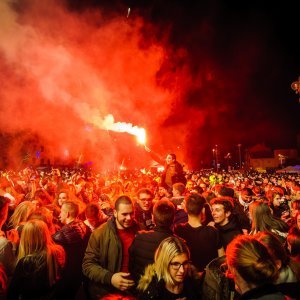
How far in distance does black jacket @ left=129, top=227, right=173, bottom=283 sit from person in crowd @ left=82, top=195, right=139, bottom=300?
13 centimetres

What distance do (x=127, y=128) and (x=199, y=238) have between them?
38.2 feet

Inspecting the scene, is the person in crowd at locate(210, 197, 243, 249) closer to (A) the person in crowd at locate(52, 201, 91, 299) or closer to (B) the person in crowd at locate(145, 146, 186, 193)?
(A) the person in crowd at locate(52, 201, 91, 299)

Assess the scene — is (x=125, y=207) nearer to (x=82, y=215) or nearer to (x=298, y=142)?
(x=82, y=215)

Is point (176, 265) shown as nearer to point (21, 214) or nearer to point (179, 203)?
point (21, 214)

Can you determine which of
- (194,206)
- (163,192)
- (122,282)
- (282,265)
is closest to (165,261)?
(122,282)


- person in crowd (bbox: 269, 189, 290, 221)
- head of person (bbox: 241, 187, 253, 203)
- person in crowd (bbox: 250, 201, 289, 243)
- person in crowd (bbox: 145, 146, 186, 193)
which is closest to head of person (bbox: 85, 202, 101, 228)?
person in crowd (bbox: 250, 201, 289, 243)

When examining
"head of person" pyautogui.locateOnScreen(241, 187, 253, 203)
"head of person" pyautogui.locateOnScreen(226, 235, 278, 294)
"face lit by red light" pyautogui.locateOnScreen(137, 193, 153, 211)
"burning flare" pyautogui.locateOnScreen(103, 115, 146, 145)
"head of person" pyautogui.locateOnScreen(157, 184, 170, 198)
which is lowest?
"head of person" pyautogui.locateOnScreen(226, 235, 278, 294)

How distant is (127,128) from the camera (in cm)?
1516

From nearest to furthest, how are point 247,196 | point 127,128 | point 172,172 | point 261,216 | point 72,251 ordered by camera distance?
point 72,251
point 261,216
point 247,196
point 172,172
point 127,128

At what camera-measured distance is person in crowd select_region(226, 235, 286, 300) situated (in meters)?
2.06

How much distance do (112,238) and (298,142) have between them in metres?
77.3

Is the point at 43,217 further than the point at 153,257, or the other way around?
the point at 43,217

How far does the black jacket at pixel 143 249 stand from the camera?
11.0 feet

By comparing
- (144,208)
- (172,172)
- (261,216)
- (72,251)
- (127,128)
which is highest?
(127,128)
